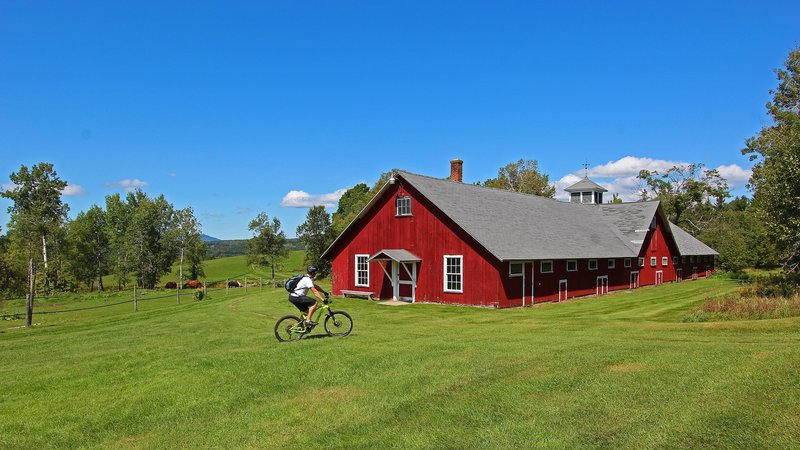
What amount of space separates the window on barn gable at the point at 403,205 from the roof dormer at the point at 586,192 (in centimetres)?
2887

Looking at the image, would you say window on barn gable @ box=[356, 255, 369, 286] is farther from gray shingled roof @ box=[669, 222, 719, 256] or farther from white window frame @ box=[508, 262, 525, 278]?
gray shingled roof @ box=[669, 222, 719, 256]

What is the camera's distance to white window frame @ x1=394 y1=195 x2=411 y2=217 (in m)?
30.4

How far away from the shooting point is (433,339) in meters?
14.1

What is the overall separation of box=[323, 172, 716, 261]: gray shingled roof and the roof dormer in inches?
277

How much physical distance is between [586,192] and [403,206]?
2958cm

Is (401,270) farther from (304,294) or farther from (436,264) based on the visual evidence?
(304,294)

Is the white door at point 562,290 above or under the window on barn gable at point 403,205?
under

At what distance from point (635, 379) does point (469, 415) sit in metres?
3.22

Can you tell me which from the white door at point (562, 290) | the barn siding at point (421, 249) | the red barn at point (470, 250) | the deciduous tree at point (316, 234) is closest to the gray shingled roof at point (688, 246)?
the red barn at point (470, 250)

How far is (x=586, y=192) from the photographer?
53969mm

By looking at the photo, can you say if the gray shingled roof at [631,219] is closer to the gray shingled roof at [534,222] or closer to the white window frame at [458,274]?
the gray shingled roof at [534,222]

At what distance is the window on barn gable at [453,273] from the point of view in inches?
1098

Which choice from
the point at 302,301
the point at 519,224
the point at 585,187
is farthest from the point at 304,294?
the point at 585,187


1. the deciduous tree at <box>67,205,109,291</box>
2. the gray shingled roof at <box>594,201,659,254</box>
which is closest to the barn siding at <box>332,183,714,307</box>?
the gray shingled roof at <box>594,201,659,254</box>
